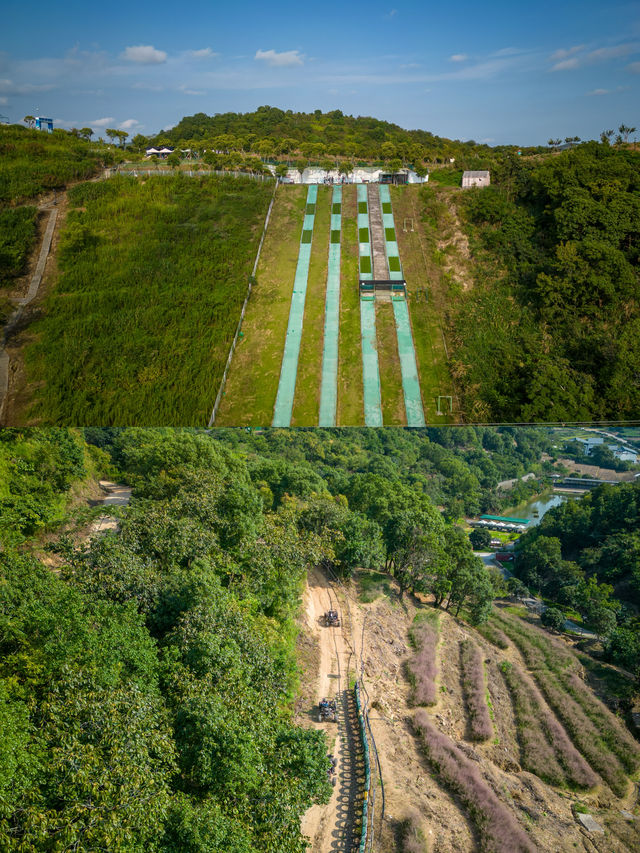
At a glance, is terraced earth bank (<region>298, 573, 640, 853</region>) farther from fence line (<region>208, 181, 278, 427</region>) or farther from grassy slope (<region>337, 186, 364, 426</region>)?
fence line (<region>208, 181, 278, 427</region>)

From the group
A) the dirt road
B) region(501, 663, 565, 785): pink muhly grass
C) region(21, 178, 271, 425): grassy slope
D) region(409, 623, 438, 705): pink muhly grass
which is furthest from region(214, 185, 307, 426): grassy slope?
region(501, 663, 565, 785): pink muhly grass

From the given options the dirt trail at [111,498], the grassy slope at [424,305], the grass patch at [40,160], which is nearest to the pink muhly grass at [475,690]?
the grassy slope at [424,305]

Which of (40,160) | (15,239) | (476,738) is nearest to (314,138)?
(40,160)

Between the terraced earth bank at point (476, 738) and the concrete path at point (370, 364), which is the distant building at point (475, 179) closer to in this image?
the concrete path at point (370, 364)

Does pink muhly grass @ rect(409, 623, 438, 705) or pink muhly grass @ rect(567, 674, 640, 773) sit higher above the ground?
pink muhly grass @ rect(567, 674, 640, 773)

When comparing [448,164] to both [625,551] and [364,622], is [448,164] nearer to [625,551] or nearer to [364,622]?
[625,551]

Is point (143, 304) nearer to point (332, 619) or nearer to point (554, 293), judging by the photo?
point (554, 293)

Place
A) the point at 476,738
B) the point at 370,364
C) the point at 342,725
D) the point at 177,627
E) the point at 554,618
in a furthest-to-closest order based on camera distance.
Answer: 1. the point at 554,618
2. the point at 370,364
3. the point at 476,738
4. the point at 342,725
5. the point at 177,627
